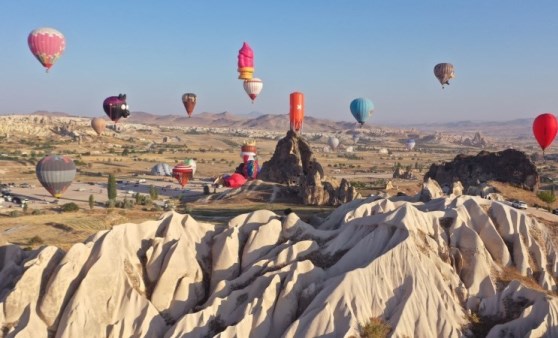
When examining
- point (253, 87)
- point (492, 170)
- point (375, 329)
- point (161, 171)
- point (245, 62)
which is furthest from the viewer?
point (161, 171)

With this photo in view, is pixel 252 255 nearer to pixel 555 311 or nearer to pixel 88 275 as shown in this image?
pixel 88 275

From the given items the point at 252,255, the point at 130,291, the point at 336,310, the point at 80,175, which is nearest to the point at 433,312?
the point at 336,310

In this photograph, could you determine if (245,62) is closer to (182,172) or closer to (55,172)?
(182,172)

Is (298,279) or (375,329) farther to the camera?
(298,279)

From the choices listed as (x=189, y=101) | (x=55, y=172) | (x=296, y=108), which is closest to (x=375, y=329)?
(x=55, y=172)

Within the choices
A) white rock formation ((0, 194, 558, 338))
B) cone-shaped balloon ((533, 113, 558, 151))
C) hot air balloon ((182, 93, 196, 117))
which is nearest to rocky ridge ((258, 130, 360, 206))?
cone-shaped balloon ((533, 113, 558, 151))

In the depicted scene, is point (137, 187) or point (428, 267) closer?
point (428, 267)

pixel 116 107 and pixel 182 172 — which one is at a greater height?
pixel 116 107
